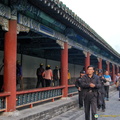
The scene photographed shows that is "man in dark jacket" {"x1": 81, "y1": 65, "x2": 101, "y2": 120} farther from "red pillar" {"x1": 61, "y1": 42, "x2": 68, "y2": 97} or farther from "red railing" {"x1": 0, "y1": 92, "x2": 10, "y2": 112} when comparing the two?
"red pillar" {"x1": 61, "y1": 42, "x2": 68, "y2": 97}

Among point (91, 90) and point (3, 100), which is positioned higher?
point (91, 90)

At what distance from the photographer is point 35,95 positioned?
792cm

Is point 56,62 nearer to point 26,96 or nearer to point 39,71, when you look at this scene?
point 39,71

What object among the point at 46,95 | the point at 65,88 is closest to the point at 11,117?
the point at 46,95

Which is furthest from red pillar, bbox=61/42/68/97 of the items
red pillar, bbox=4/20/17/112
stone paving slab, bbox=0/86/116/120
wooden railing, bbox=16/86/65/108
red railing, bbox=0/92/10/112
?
red railing, bbox=0/92/10/112

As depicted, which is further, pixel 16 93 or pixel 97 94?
pixel 16 93

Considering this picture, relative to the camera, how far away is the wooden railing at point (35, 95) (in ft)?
22.7

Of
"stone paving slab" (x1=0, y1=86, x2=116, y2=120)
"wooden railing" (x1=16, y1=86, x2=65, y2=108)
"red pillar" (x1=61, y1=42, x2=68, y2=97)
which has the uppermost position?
"red pillar" (x1=61, y1=42, x2=68, y2=97)

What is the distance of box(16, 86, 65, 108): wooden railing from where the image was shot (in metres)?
6.93

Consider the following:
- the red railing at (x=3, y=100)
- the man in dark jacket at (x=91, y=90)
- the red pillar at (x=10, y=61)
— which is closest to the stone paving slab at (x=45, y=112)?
the red railing at (x=3, y=100)

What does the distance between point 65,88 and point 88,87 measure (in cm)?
495

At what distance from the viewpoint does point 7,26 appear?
6211 millimetres

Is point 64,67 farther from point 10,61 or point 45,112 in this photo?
point 10,61

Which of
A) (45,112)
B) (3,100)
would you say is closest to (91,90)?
(45,112)
